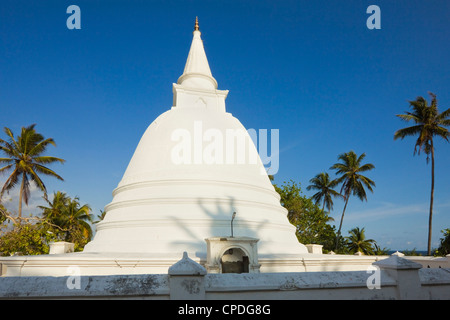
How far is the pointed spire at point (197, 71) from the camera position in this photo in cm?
2252

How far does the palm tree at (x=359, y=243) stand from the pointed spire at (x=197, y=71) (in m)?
30.1

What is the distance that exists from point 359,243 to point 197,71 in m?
32.4

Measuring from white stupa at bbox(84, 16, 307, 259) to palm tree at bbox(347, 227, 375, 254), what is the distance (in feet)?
90.7

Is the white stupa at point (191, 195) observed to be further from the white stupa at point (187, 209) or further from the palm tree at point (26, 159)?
the palm tree at point (26, 159)

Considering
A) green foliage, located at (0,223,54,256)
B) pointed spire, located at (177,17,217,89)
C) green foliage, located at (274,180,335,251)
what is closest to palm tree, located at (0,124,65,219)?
green foliage, located at (0,223,54,256)

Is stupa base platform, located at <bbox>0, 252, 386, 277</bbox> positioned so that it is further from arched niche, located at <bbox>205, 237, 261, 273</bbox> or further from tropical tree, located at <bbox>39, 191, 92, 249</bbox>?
tropical tree, located at <bbox>39, 191, 92, 249</bbox>

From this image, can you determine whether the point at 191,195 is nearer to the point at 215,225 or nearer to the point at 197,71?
the point at 215,225

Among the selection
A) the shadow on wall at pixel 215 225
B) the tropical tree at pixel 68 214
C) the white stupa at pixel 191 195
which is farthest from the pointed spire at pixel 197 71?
the tropical tree at pixel 68 214

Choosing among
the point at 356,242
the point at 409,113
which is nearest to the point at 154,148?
the point at 409,113

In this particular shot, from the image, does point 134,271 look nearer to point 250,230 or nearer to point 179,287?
point 250,230

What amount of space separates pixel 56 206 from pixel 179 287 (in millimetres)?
36790

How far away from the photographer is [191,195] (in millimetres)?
14516

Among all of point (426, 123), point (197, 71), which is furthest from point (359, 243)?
point (197, 71)

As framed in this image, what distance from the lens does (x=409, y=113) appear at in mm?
26828
